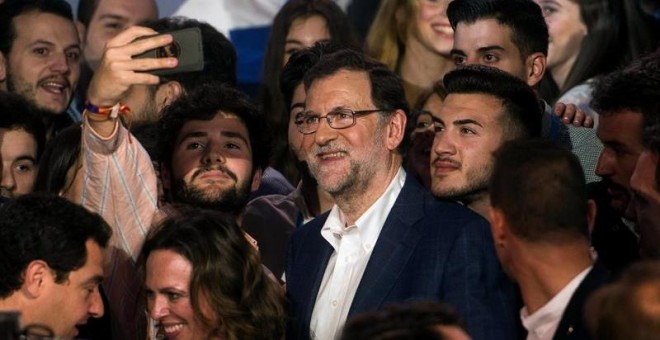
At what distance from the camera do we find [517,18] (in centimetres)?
621

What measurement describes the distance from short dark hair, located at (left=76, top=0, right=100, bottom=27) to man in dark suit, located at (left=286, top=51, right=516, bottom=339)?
95.7 inches

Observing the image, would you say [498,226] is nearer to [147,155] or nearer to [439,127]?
[439,127]

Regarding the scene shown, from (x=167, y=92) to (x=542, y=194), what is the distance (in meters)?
2.72

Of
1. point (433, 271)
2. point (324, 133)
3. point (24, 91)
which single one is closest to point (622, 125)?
point (433, 271)

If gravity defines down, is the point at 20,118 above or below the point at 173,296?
above

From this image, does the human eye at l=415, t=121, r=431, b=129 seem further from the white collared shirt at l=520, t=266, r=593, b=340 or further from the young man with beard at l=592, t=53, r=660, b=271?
the white collared shirt at l=520, t=266, r=593, b=340

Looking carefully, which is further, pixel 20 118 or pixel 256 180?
pixel 20 118

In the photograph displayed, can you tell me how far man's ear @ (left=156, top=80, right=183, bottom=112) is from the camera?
271 inches

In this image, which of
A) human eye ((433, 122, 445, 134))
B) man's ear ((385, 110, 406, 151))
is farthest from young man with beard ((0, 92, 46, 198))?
human eye ((433, 122, 445, 134))

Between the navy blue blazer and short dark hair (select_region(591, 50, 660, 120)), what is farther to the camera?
short dark hair (select_region(591, 50, 660, 120))

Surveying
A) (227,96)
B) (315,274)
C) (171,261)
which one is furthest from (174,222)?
(227,96)

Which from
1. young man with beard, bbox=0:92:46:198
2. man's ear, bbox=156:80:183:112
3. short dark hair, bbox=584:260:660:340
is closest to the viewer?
short dark hair, bbox=584:260:660:340

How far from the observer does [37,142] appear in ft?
20.9

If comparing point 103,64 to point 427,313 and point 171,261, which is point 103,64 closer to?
point 171,261
